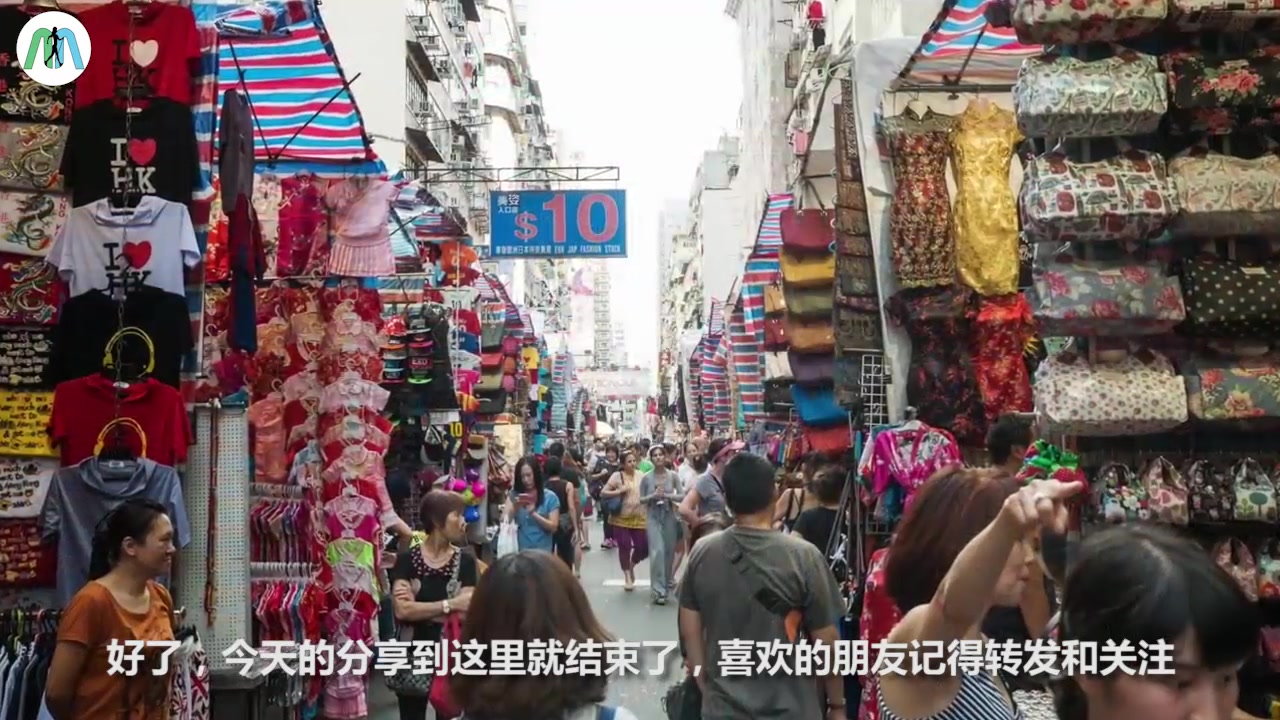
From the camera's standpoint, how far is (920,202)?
763 cm

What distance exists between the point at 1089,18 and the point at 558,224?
15.8m

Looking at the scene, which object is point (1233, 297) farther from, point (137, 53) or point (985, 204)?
point (137, 53)

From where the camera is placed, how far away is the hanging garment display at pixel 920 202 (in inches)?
298

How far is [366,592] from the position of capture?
8.44 metres

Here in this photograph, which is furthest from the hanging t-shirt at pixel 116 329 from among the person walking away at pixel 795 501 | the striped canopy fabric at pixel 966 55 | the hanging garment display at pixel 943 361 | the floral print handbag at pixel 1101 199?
the person walking away at pixel 795 501

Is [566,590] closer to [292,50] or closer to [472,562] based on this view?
[472,562]

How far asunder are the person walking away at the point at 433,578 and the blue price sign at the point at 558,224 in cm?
1350

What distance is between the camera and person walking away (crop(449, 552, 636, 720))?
8.97 ft

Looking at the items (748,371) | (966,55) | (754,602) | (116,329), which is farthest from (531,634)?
(748,371)

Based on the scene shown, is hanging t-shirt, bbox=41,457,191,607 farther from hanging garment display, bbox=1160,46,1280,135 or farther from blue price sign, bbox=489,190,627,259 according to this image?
blue price sign, bbox=489,190,627,259

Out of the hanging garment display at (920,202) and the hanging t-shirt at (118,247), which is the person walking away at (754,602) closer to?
the hanging garment display at (920,202)

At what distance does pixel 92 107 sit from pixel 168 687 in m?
2.70

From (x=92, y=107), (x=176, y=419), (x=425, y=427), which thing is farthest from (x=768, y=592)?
(x=425, y=427)

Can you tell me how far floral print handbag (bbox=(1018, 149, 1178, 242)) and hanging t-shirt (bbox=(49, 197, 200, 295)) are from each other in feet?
12.3
